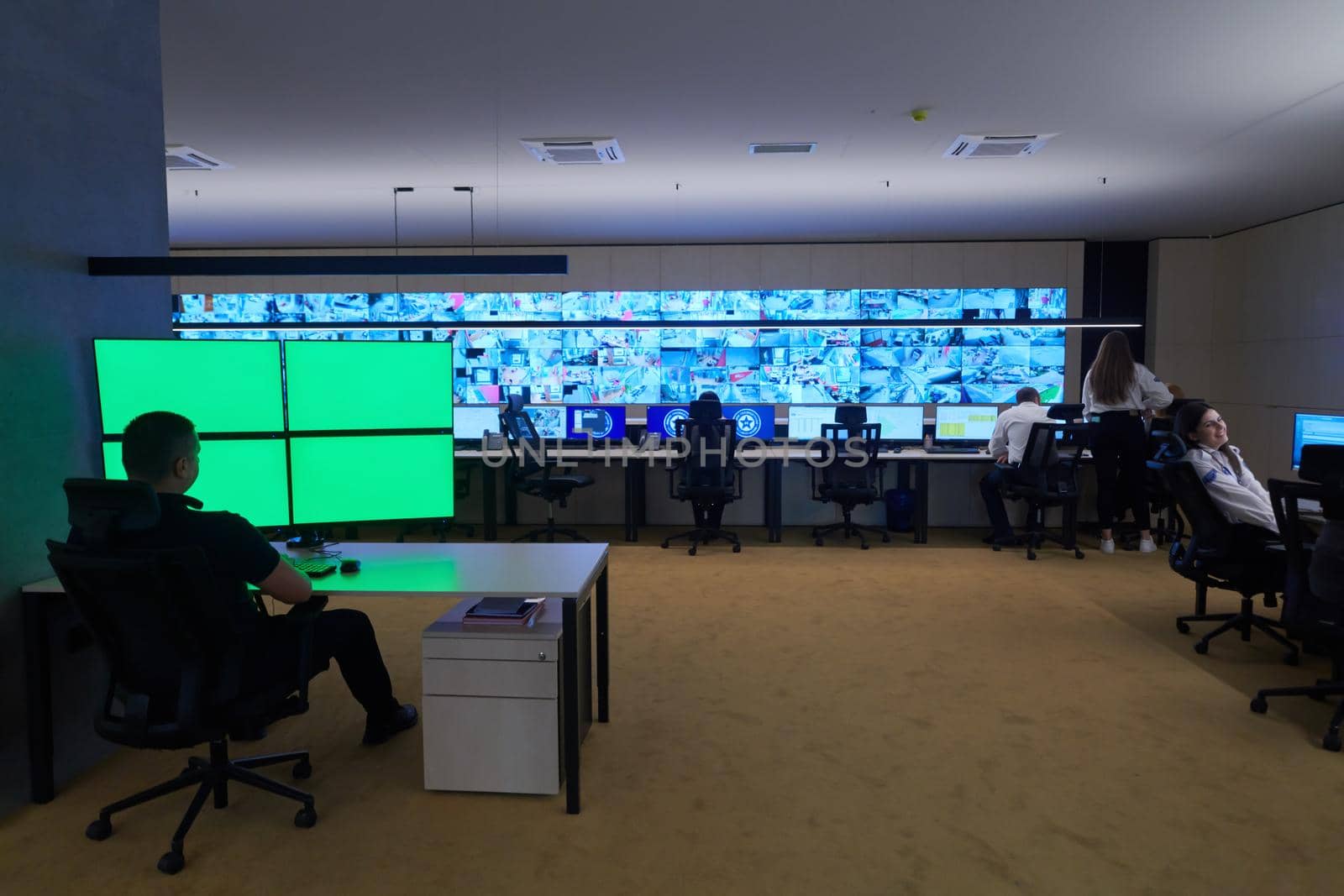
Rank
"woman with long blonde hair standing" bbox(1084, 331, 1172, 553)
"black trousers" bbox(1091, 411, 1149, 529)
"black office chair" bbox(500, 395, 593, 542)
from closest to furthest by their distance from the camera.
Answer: "woman with long blonde hair standing" bbox(1084, 331, 1172, 553), "black trousers" bbox(1091, 411, 1149, 529), "black office chair" bbox(500, 395, 593, 542)

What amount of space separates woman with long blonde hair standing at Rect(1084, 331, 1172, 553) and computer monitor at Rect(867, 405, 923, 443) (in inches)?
55.5

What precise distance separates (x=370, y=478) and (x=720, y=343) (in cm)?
604

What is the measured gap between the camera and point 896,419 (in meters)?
7.25

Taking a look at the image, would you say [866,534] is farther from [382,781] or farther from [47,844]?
[47,844]

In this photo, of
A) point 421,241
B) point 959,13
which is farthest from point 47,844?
point 421,241

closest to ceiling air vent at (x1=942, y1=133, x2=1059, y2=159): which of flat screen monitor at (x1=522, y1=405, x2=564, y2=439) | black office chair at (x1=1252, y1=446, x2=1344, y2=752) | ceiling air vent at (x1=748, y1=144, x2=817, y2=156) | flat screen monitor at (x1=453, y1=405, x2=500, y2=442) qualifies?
ceiling air vent at (x1=748, y1=144, x2=817, y2=156)

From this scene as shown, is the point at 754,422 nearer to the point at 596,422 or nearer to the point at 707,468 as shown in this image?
the point at 707,468

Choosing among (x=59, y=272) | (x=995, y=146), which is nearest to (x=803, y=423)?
(x=995, y=146)

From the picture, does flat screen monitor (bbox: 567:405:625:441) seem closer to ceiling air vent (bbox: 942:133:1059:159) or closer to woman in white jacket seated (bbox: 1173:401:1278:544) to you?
ceiling air vent (bbox: 942:133:1059:159)

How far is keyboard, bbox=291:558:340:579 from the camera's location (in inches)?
107

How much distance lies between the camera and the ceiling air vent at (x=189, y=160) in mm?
5273

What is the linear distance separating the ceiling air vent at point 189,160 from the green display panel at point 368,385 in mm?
3275

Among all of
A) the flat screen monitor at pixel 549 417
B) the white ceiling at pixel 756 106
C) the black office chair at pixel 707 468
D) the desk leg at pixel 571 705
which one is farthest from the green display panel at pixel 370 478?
the flat screen monitor at pixel 549 417

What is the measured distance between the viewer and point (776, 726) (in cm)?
315
